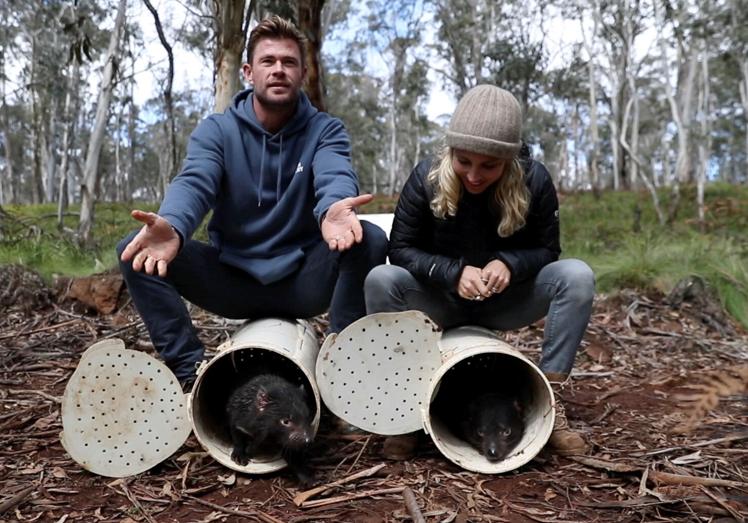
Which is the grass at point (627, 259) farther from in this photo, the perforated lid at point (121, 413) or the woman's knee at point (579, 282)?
the perforated lid at point (121, 413)

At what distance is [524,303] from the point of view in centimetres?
284

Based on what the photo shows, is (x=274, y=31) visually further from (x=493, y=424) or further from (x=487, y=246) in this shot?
(x=493, y=424)

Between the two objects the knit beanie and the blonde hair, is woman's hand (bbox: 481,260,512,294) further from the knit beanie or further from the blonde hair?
the knit beanie

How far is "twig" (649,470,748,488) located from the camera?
2082 mm

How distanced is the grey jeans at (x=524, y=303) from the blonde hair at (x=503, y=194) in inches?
11.4

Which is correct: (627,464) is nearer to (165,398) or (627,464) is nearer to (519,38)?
(165,398)

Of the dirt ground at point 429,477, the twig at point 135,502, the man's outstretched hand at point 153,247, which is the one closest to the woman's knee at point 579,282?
the dirt ground at point 429,477

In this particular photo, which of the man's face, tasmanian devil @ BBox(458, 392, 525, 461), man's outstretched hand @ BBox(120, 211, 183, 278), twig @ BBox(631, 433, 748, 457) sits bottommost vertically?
twig @ BBox(631, 433, 748, 457)

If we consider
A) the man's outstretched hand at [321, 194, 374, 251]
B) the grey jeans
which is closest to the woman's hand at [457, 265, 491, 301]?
the grey jeans

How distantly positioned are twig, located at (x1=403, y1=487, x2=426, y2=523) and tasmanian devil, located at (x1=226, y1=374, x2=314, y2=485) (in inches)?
14.5

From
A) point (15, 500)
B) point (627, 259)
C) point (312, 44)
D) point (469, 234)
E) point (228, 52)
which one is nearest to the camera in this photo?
point (15, 500)

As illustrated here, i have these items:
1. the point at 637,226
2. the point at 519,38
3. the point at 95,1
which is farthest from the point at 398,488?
the point at 519,38

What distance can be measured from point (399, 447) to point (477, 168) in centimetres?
114

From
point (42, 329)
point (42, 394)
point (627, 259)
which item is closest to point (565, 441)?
point (42, 394)
